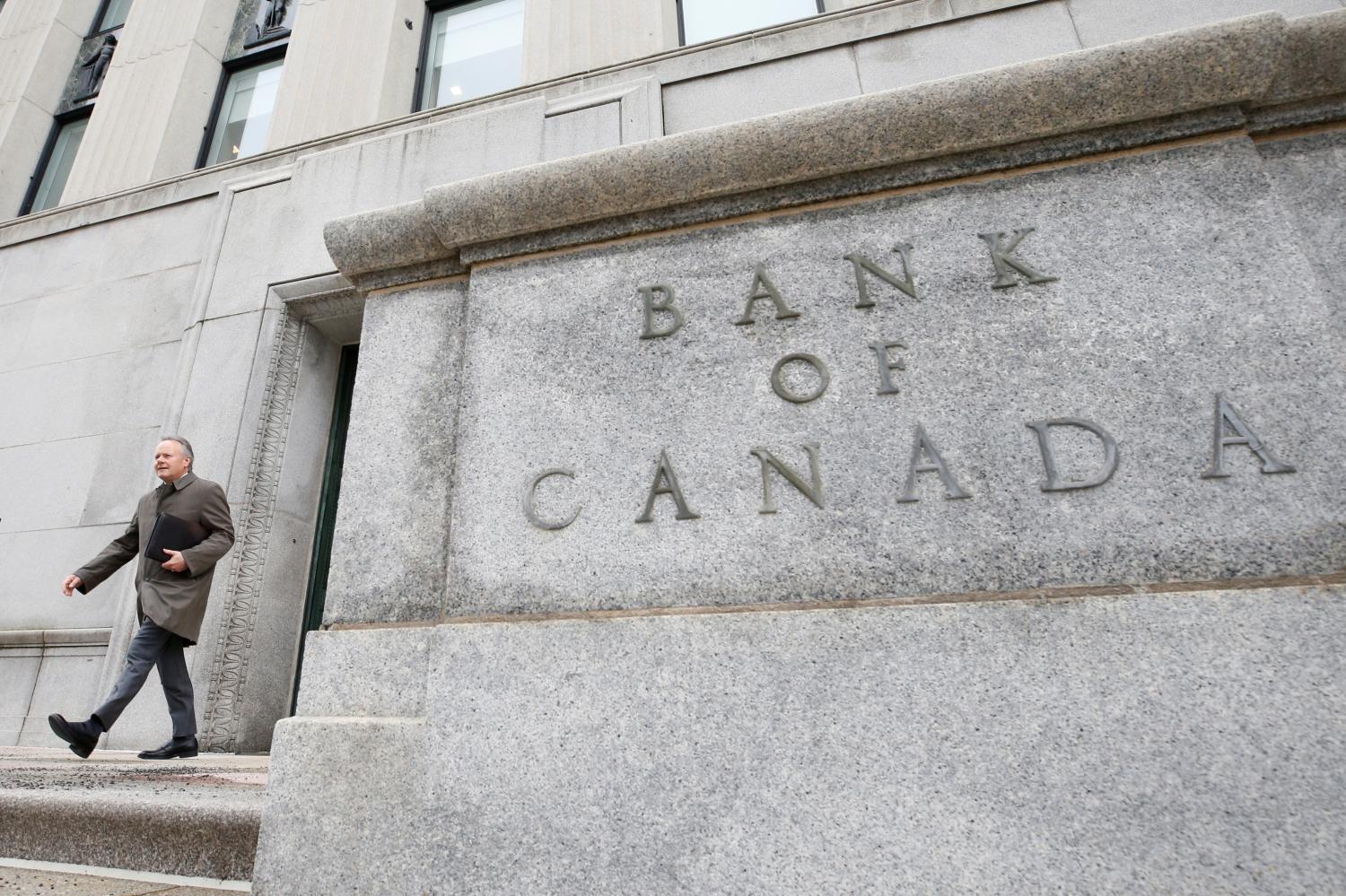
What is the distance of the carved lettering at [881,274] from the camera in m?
2.55

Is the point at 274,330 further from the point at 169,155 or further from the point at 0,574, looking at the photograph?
the point at 169,155

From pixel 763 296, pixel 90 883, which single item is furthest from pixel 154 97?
pixel 763 296

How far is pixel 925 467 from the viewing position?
90.2 inches

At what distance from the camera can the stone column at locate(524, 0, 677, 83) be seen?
27.4 ft

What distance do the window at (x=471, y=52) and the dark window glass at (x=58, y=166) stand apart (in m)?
6.08

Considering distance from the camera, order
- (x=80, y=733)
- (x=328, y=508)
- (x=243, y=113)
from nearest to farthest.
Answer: (x=80, y=733) → (x=328, y=508) → (x=243, y=113)

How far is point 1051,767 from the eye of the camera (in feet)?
6.29

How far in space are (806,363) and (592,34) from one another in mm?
7685

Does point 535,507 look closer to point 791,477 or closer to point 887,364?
point 791,477

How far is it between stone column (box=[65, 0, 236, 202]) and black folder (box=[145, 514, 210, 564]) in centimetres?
710

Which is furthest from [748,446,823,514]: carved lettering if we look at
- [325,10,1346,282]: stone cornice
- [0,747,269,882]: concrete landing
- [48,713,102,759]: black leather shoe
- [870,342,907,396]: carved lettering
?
[48,713,102,759]: black leather shoe

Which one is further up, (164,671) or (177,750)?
(164,671)

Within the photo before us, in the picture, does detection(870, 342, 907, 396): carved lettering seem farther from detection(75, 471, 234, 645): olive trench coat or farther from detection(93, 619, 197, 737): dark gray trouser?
detection(93, 619, 197, 737): dark gray trouser

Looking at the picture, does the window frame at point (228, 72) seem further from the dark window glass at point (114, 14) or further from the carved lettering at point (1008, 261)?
the carved lettering at point (1008, 261)
